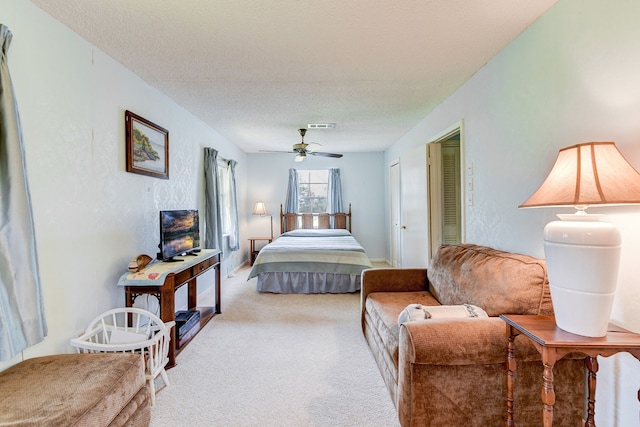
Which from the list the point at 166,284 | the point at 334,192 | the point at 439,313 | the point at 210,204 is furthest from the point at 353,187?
the point at 439,313

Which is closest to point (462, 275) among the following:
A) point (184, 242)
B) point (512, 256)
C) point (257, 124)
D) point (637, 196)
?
point (512, 256)

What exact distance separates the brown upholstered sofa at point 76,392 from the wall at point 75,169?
361 mm

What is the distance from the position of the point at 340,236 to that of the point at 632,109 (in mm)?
4361

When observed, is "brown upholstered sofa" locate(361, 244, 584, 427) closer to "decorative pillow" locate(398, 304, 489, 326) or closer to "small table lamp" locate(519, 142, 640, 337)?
"decorative pillow" locate(398, 304, 489, 326)

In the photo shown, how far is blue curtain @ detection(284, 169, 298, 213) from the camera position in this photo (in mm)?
6504

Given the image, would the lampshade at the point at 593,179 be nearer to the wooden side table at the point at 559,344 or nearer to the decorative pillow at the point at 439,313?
the wooden side table at the point at 559,344

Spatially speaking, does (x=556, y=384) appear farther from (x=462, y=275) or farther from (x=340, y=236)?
(x=340, y=236)

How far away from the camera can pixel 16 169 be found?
150 cm

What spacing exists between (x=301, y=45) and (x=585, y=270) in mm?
2118

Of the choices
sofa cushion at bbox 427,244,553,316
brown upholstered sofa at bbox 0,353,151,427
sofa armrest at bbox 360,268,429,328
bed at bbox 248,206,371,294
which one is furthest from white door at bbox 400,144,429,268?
brown upholstered sofa at bbox 0,353,151,427

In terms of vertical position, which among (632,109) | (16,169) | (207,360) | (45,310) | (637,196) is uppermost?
(632,109)

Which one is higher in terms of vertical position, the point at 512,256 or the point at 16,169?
the point at 16,169

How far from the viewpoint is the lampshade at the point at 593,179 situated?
3.63 ft

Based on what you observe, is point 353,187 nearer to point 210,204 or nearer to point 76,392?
point 210,204
